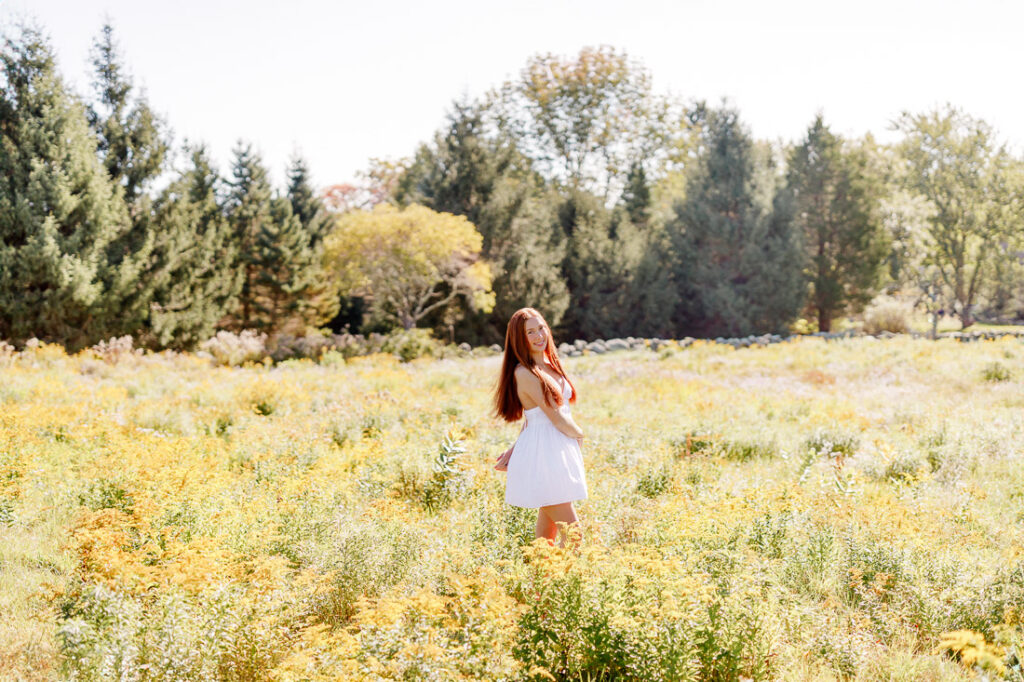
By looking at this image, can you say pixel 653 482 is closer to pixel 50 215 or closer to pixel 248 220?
pixel 50 215

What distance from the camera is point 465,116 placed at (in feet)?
86.4

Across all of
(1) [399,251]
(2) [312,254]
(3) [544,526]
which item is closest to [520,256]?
(1) [399,251]

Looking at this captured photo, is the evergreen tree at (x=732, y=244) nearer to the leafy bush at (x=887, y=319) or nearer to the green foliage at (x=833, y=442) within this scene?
the leafy bush at (x=887, y=319)

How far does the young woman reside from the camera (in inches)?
169

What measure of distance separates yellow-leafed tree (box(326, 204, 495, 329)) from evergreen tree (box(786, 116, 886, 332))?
1489 centimetres

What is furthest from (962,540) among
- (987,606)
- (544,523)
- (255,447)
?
(255,447)

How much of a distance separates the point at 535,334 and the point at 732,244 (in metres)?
25.3

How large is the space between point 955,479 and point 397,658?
5.82m

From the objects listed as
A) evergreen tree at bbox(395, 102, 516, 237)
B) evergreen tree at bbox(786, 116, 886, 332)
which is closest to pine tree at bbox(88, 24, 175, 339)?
evergreen tree at bbox(395, 102, 516, 237)

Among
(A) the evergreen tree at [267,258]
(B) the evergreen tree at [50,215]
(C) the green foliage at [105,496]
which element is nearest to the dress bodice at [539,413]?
(C) the green foliage at [105,496]

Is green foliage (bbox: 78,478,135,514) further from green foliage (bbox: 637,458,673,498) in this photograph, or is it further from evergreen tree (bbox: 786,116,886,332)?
evergreen tree (bbox: 786,116,886,332)

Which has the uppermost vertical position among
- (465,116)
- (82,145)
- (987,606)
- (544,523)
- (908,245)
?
(465,116)

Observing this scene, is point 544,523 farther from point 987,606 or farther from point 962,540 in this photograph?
point 962,540

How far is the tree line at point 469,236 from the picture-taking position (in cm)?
1870
